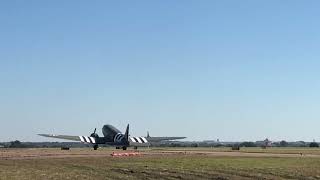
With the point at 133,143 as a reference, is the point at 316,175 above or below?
below

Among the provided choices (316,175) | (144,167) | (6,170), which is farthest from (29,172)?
(316,175)

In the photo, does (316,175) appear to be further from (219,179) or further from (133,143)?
(133,143)

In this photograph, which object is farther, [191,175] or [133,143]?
[133,143]

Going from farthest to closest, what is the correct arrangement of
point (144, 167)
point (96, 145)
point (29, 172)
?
point (96, 145) → point (144, 167) → point (29, 172)

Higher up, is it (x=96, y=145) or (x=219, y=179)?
(x=96, y=145)

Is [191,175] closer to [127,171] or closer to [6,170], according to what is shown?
[127,171]

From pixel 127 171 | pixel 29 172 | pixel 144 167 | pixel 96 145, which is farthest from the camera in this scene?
pixel 96 145

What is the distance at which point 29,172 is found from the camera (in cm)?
4109

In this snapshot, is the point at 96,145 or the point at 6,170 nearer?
the point at 6,170

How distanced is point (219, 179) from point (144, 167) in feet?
25.9

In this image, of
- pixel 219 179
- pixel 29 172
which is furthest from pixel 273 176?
pixel 29 172

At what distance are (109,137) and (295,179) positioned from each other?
80.1 m

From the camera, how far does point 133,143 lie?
122062mm

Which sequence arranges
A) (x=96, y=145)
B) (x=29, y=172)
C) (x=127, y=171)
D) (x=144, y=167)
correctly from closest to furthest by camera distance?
(x=29, y=172), (x=127, y=171), (x=144, y=167), (x=96, y=145)
